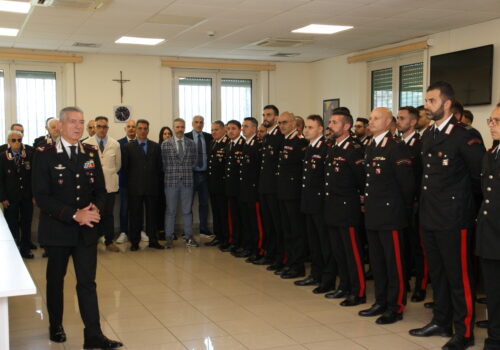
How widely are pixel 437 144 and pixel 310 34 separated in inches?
198

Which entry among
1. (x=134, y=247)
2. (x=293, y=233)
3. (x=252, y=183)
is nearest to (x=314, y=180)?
(x=293, y=233)

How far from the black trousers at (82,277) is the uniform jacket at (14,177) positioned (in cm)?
335

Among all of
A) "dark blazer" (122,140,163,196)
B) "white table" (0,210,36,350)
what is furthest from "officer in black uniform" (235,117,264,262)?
"white table" (0,210,36,350)

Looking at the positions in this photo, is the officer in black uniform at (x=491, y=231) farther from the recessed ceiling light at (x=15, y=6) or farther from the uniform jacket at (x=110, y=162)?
the recessed ceiling light at (x=15, y=6)

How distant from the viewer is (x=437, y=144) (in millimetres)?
4051

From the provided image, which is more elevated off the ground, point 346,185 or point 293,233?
point 346,185

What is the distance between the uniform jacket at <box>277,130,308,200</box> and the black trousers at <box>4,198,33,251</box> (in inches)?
129

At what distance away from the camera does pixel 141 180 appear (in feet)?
25.2

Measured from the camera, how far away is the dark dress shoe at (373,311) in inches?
189

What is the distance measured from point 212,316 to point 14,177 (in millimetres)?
3521

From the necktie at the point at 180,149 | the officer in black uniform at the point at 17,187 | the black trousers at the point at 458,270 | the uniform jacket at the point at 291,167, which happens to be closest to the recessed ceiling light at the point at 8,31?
the officer in black uniform at the point at 17,187

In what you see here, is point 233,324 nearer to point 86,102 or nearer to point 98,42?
point 98,42

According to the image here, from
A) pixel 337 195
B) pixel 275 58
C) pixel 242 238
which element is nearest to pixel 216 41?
pixel 275 58

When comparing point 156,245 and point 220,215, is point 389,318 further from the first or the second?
point 156,245
